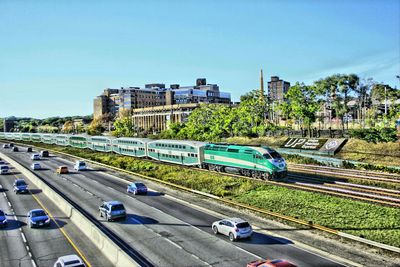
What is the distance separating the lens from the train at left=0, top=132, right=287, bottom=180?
4500 cm

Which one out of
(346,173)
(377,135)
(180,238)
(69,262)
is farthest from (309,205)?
(377,135)

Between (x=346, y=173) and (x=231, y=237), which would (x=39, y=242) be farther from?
(x=346, y=173)

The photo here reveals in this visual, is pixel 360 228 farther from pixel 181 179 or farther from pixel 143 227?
pixel 181 179

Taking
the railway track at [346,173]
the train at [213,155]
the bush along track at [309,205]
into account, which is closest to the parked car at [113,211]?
the bush along track at [309,205]

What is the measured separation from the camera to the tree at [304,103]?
75000 mm

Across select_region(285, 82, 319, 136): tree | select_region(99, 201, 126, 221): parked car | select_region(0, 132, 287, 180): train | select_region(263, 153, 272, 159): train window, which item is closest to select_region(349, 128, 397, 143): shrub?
select_region(285, 82, 319, 136): tree

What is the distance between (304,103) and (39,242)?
62334 millimetres

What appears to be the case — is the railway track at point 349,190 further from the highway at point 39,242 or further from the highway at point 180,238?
the highway at point 39,242

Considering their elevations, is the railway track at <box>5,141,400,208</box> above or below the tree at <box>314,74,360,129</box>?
below

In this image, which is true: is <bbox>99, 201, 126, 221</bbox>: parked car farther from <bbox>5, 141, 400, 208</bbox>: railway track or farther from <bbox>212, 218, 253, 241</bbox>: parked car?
<bbox>5, 141, 400, 208</bbox>: railway track

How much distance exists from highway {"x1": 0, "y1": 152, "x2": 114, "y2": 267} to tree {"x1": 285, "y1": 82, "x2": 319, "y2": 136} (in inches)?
2059

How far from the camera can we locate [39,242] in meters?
28.3

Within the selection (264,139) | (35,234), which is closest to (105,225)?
(35,234)

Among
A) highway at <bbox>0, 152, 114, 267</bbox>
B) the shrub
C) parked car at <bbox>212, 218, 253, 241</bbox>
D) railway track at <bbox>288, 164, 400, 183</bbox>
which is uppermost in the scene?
the shrub
